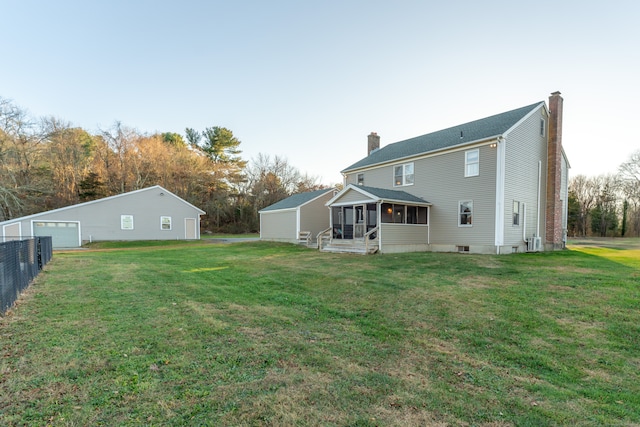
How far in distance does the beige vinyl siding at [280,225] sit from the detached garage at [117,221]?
320 inches

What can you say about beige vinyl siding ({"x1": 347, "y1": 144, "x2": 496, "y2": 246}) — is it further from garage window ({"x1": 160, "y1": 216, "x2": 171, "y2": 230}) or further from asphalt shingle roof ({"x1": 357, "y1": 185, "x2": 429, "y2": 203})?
garage window ({"x1": 160, "y1": 216, "x2": 171, "y2": 230})

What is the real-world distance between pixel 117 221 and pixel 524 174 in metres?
28.2

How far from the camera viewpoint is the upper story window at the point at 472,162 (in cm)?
1383

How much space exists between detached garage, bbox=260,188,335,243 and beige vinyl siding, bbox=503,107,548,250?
455 inches

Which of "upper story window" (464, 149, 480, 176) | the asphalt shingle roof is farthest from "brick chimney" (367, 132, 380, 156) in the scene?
"upper story window" (464, 149, 480, 176)

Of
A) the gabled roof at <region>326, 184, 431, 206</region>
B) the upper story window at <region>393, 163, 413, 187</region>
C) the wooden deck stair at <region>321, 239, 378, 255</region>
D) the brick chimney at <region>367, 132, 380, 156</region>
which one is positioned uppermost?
the brick chimney at <region>367, 132, 380, 156</region>

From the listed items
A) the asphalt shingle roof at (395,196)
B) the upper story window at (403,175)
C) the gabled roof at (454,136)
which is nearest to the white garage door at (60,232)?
the gabled roof at (454,136)

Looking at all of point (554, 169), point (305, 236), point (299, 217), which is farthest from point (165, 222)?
point (554, 169)

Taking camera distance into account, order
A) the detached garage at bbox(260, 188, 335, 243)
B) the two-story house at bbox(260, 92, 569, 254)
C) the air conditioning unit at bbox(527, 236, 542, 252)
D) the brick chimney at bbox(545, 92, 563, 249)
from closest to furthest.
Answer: the two-story house at bbox(260, 92, 569, 254), the air conditioning unit at bbox(527, 236, 542, 252), the brick chimney at bbox(545, 92, 563, 249), the detached garage at bbox(260, 188, 335, 243)

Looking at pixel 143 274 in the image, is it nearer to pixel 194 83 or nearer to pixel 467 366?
pixel 467 366

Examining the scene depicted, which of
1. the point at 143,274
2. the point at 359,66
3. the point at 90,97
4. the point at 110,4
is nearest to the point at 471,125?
the point at 359,66

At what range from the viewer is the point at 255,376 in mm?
2992

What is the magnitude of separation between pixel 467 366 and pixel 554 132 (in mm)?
16971

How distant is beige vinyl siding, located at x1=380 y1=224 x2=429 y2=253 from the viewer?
46.6ft
